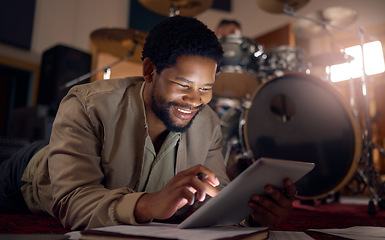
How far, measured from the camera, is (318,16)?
11.0 ft

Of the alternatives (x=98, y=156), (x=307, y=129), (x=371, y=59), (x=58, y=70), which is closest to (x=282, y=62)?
(x=307, y=129)

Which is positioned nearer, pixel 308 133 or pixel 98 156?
pixel 98 156

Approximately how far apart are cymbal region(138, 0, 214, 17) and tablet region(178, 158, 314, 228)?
2543mm

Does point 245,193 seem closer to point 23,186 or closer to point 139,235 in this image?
point 139,235

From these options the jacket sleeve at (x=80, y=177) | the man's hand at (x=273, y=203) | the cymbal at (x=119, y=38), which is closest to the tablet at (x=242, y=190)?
the man's hand at (x=273, y=203)

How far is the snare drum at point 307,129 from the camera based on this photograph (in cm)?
187

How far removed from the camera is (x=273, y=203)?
82cm

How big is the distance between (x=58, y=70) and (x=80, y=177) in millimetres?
3224

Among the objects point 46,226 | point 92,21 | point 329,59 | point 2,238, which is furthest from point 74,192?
point 92,21

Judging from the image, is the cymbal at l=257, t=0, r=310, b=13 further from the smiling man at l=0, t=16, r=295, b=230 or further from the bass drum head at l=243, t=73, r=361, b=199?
Answer: the smiling man at l=0, t=16, r=295, b=230

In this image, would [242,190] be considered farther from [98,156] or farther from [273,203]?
[98,156]

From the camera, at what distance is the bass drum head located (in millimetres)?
1868

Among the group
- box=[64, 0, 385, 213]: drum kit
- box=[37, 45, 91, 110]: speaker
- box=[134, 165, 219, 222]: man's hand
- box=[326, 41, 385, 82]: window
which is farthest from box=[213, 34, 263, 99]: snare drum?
box=[326, 41, 385, 82]: window

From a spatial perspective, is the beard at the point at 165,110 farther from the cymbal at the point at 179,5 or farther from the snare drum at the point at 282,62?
the cymbal at the point at 179,5
